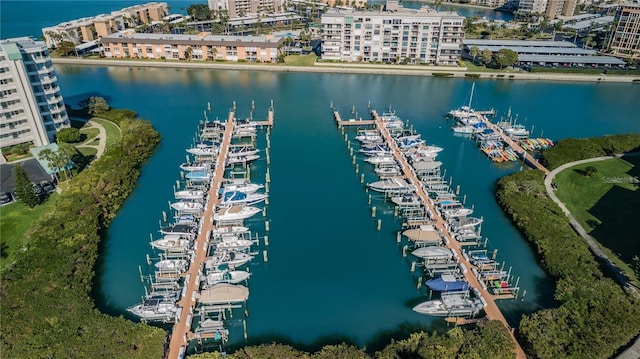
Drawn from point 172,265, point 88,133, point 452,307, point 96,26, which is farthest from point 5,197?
point 96,26

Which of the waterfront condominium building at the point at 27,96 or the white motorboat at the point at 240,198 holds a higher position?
the waterfront condominium building at the point at 27,96

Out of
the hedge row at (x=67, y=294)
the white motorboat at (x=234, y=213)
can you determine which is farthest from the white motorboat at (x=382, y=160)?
the hedge row at (x=67, y=294)

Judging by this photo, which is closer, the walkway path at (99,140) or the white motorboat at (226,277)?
the white motorboat at (226,277)

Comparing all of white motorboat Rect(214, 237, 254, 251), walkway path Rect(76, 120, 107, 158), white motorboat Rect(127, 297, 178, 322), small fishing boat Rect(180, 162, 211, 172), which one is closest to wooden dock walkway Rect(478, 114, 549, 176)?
white motorboat Rect(214, 237, 254, 251)

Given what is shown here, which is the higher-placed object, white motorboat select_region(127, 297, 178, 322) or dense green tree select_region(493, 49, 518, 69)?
dense green tree select_region(493, 49, 518, 69)

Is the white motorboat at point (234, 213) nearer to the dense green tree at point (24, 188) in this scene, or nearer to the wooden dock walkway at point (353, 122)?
the dense green tree at point (24, 188)

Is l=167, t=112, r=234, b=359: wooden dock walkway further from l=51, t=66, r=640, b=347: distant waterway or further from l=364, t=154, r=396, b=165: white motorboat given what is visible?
l=364, t=154, r=396, b=165: white motorboat
